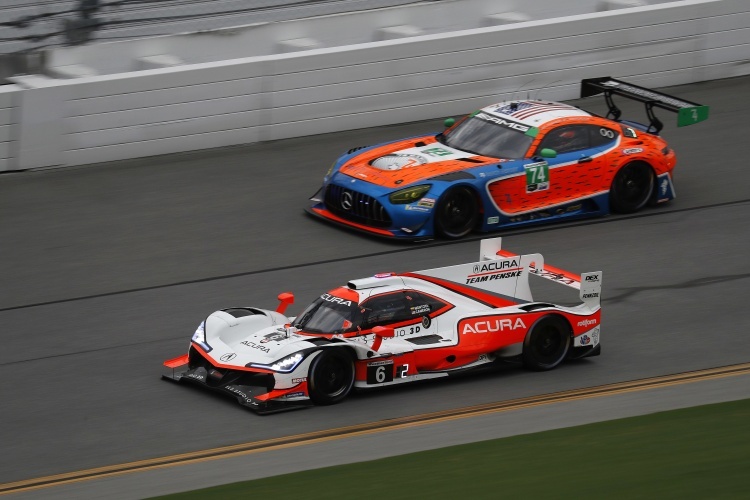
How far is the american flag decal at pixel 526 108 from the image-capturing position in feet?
52.1

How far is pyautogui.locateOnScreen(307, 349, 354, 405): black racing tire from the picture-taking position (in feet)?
33.4

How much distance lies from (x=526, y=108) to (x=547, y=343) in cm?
534

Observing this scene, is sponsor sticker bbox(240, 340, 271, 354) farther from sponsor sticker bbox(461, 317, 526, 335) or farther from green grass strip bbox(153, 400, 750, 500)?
green grass strip bbox(153, 400, 750, 500)

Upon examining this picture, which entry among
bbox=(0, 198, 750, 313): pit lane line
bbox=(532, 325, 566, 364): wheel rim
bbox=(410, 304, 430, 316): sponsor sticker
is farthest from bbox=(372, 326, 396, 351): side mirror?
bbox=(0, 198, 750, 313): pit lane line

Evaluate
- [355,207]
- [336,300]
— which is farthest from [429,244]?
[336,300]

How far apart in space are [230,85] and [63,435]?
30.8 feet

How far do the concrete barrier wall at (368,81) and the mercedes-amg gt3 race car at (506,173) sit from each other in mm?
3359

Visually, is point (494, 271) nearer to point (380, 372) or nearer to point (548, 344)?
point (548, 344)

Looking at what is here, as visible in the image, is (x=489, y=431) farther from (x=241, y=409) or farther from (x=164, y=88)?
(x=164, y=88)

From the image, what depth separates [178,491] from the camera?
→ 27.3ft

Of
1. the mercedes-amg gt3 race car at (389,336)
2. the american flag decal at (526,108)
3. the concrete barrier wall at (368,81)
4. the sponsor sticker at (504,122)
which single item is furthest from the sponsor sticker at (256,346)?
the concrete barrier wall at (368,81)

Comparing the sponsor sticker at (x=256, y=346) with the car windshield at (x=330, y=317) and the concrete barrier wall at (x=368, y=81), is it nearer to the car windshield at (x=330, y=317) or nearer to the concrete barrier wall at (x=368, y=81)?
the car windshield at (x=330, y=317)

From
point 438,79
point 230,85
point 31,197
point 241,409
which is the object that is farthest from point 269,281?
point 438,79

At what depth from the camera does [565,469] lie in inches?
314
